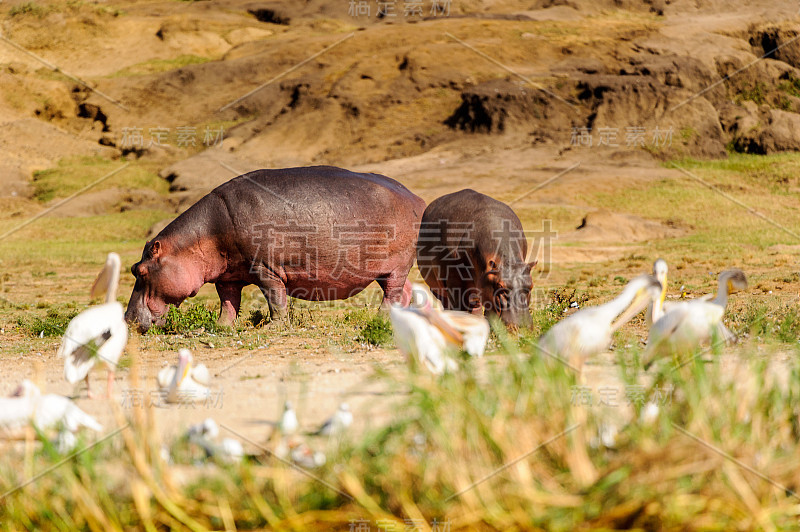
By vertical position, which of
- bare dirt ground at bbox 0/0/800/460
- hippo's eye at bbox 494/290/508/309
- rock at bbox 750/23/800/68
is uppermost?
rock at bbox 750/23/800/68

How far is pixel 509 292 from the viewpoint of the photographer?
23.3 ft

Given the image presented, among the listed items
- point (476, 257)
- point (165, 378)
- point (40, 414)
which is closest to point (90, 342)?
point (165, 378)

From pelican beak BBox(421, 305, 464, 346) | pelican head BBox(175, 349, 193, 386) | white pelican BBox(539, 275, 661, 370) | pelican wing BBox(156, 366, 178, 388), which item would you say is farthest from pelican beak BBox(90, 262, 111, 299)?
white pelican BBox(539, 275, 661, 370)

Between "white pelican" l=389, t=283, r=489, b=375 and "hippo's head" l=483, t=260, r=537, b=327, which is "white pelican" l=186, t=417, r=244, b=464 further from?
"hippo's head" l=483, t=260, r=537, b=327

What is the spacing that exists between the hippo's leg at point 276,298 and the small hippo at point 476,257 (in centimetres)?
153

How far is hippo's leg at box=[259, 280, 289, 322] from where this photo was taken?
29.0 ft

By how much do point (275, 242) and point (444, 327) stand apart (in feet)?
13.8

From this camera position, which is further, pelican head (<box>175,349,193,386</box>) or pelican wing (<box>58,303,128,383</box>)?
pelican wing (<box>58,303,128,383</box>)

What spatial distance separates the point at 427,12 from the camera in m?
46.6

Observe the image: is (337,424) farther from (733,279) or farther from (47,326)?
(47,326)

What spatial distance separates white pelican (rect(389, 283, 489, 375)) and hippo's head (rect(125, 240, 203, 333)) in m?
4.11

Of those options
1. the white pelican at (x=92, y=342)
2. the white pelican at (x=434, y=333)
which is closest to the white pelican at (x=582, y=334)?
the white pelican at (x=434, y=333)

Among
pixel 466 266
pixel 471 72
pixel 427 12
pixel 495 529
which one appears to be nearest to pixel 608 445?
pixel 495 529

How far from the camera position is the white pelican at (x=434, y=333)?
4609mm
